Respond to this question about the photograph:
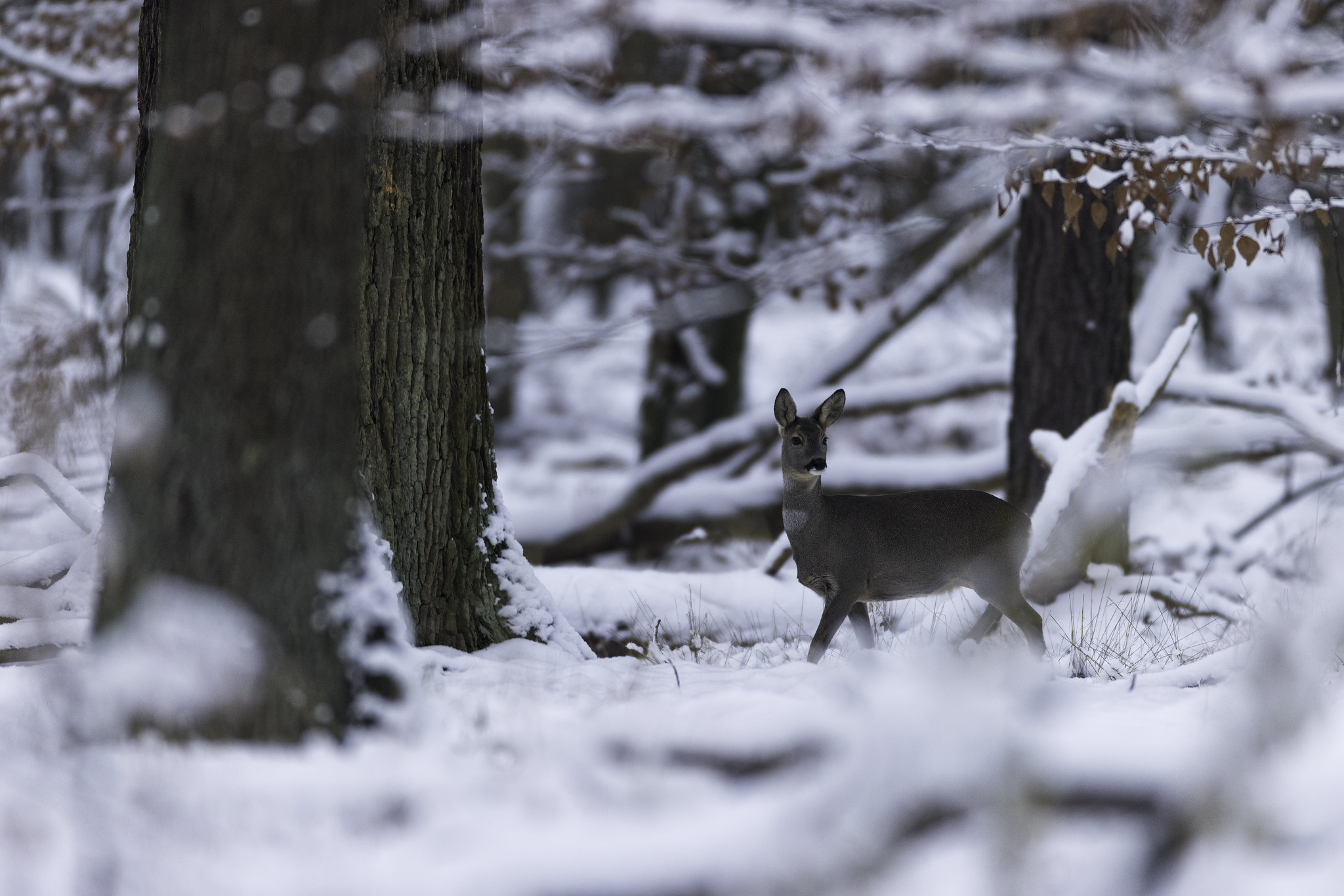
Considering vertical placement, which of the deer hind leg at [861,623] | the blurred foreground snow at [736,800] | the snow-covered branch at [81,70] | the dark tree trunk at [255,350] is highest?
the snow-covered branch at [81,70]

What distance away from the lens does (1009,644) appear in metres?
5.50

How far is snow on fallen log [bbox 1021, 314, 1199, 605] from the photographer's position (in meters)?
6.60

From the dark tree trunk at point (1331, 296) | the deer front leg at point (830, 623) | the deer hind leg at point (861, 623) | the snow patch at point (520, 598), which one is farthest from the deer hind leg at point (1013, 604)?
the dark tree trunk at point (1331, 296)

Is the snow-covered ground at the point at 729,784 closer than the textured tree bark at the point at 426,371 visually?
Yes

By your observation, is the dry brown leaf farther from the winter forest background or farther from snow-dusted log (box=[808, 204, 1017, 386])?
snow-dusted log (box=[808, 204, 1017, 386])

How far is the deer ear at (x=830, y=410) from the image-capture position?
561 cm

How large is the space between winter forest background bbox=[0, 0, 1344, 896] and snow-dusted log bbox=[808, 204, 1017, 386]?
5cm

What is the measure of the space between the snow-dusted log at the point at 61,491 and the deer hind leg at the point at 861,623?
3.70 m

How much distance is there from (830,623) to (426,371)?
2035 millimetres

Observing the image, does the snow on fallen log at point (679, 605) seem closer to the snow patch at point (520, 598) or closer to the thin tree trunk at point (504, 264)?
the snow patch at point (520, 598)

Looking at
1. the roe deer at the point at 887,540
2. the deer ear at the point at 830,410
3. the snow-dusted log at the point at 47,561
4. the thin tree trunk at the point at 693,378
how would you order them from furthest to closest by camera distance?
the thin tree trunk at the point at 693,378, the snow-dusted log at the point at 47,561, the deer ear at the point at 830,410, the roe deer at the point at 887,540

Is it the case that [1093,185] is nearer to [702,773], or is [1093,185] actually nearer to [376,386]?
[376,386]

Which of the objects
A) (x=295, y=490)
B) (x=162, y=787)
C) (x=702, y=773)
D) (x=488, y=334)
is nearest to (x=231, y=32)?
(x=295, y=490)

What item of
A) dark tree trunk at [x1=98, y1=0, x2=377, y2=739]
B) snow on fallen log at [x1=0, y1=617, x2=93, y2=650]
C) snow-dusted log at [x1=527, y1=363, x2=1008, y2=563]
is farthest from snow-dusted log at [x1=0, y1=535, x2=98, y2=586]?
snow-dusted log at [x1=527, y1=363, x2=1008, y2=563]
